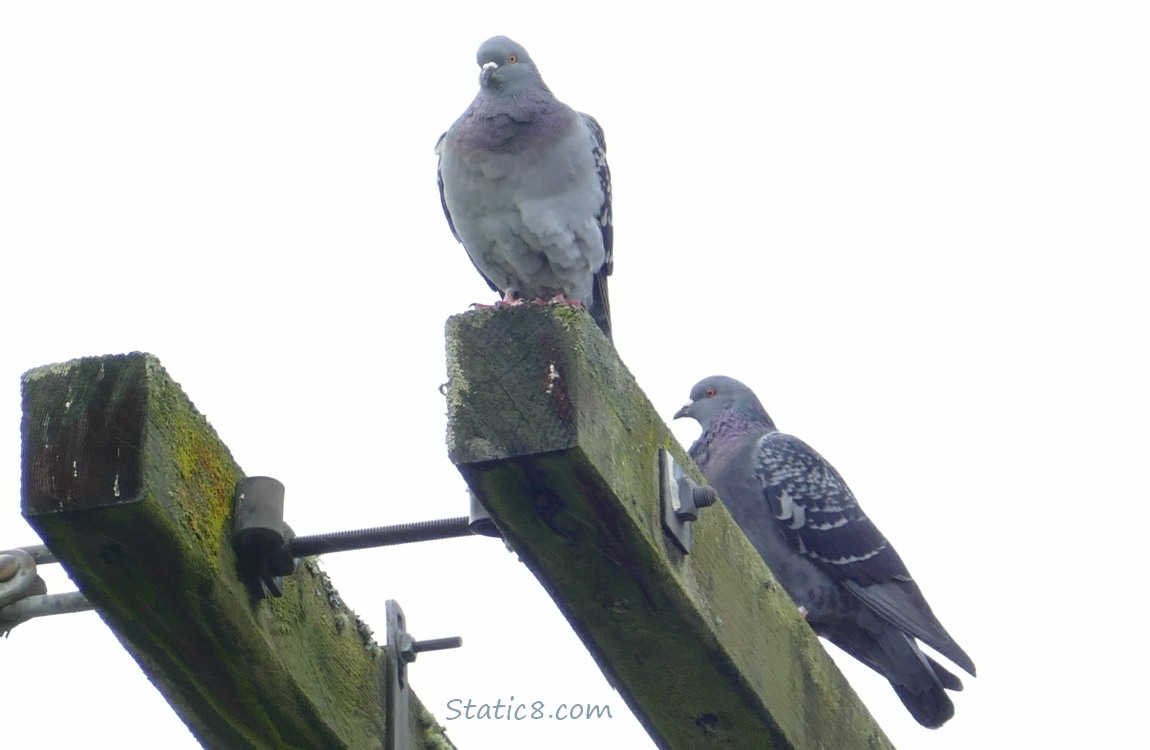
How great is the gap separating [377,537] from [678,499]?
0.55m

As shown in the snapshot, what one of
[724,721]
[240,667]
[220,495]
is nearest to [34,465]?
[220,495]

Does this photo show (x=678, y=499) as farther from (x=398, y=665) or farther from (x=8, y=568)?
(x=8, y=568)

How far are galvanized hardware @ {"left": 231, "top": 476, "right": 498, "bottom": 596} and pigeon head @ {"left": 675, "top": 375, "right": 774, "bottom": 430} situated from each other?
4300 mm

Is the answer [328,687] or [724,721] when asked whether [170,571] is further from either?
[724,721]

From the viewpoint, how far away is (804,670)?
3170mm

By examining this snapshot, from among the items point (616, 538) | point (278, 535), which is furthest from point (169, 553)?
point (616, 538)

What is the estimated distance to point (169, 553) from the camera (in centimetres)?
251

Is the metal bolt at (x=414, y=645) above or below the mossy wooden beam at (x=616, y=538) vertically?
below

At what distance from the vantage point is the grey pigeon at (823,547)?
19.6ft

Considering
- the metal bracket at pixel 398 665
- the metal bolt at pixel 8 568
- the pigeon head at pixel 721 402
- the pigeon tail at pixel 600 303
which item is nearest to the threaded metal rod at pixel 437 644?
the metal bracket at pixel 398 665

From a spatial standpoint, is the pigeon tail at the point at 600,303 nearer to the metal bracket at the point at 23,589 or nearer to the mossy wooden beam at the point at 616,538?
the mossy wooden beam at the point at 616,538

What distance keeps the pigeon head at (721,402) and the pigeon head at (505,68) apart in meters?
1.69

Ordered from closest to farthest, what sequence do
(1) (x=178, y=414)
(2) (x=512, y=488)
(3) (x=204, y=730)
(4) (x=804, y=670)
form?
(2) (x=512, y=488)
(1) (x=178, y=414)
(3) (x=204, y=730)
(4) (x=804, y=670)

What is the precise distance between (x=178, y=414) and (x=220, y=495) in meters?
0.20
